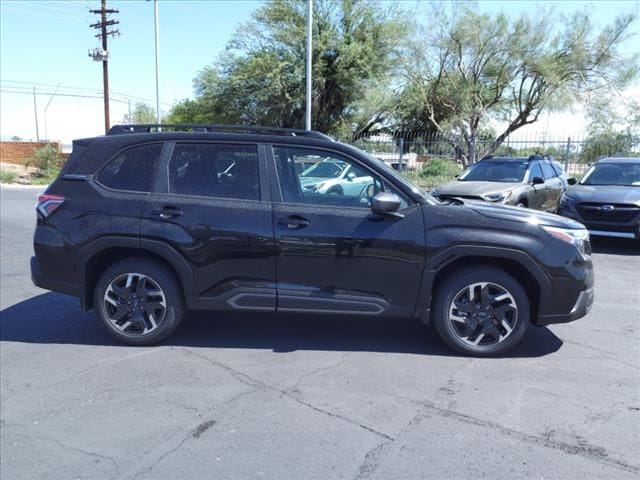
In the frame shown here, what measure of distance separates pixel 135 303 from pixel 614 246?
8822mm

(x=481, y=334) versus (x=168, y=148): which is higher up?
(x=168, y=148)

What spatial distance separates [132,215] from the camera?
4621 millimetres

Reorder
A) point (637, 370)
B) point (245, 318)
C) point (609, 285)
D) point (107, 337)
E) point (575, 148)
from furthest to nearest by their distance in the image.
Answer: point (575, 148)
point (609, 285)
point (245, 318)
point (107, 337)
point (637, 370)

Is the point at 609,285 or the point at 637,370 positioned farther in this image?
the point at 609,285

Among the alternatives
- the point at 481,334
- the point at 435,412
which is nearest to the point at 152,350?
the point at 435,412

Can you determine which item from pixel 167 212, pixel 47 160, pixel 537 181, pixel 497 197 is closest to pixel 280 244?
pixel 167 212

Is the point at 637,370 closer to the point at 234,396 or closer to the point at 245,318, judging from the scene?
the point at 234,396

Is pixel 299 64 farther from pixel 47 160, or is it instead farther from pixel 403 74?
pixel 47 160

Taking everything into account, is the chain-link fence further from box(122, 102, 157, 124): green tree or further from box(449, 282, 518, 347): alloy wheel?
box(122, 102, 157, 124): green tree

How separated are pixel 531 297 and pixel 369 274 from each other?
1408 millimetres

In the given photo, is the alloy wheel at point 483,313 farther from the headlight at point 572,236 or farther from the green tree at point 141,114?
the green tree at point 141,114

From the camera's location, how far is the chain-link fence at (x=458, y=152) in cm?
1767

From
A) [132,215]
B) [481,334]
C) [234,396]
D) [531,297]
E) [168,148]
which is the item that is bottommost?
[234,396]

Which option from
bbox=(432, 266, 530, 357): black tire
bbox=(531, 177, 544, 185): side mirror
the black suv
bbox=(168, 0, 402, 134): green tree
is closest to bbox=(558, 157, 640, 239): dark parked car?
bbox=(531, 177, 544, 185): side mirror
